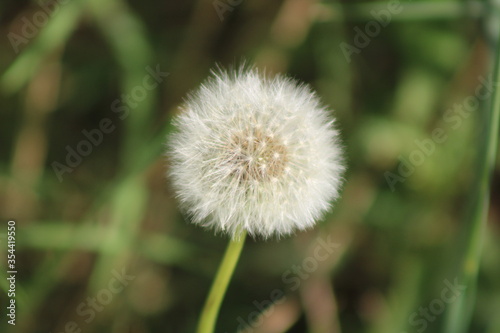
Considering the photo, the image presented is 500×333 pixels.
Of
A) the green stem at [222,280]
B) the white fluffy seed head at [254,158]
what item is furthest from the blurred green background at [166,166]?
the green stem at [222,280]

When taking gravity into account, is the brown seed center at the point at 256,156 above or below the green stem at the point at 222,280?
above

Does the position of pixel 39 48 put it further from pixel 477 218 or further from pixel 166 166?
pixel 477 218

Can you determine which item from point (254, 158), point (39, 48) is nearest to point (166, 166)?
point (39, 48)

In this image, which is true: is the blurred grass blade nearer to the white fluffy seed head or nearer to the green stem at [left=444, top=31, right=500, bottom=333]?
the white fluffy seed head

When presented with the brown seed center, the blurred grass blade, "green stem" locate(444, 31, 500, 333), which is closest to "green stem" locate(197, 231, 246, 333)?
the brown seed center

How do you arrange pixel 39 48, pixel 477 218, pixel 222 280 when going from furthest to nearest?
pixel 39 48, pixel 477 218, pixel 222 280

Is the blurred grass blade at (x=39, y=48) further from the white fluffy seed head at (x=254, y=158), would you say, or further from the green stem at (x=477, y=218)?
the green stem at (x=477, y=218)
